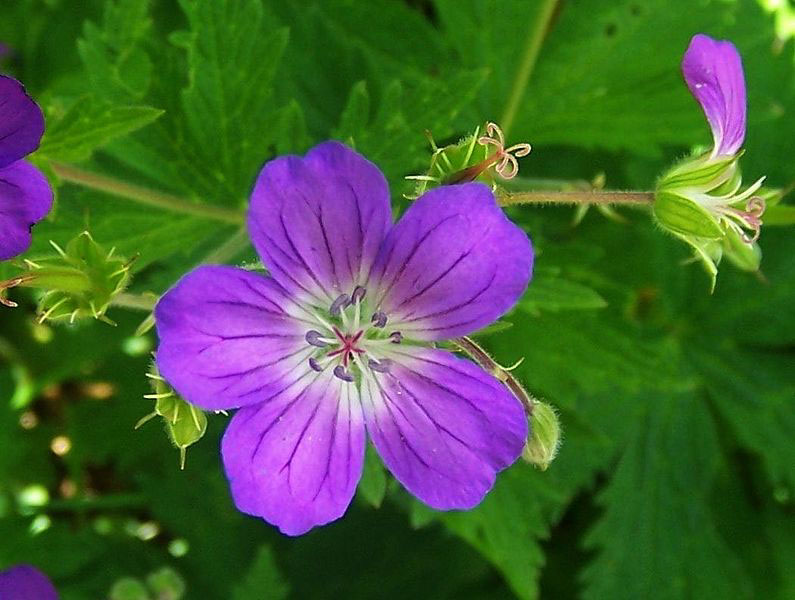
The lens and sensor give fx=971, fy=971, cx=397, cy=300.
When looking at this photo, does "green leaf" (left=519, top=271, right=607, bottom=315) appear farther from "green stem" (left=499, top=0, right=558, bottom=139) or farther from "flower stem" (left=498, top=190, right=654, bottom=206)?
"green stem" (left=499, top=0, right=558, bottom=139)

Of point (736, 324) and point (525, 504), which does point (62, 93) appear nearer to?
point (525, 504)

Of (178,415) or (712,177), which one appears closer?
(178,415)

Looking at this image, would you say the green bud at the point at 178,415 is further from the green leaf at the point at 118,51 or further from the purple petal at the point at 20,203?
the green leaf at the point at 118,51

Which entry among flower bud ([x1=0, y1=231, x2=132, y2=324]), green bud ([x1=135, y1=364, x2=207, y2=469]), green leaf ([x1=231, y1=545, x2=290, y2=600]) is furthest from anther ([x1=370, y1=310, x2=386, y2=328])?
green leaf ([x1=231, y1=545, x2=290, y2=600])

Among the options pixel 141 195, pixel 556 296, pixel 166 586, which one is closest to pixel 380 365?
pixel 556 296

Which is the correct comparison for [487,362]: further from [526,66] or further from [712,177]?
[526,66]

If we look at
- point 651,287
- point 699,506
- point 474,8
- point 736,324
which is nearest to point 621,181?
point 651,287

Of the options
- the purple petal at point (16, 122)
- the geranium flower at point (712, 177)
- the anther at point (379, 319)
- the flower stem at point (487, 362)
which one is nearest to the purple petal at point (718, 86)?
the geranium flower at point (712, 177)

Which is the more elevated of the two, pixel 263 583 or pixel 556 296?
pixel 556 296
